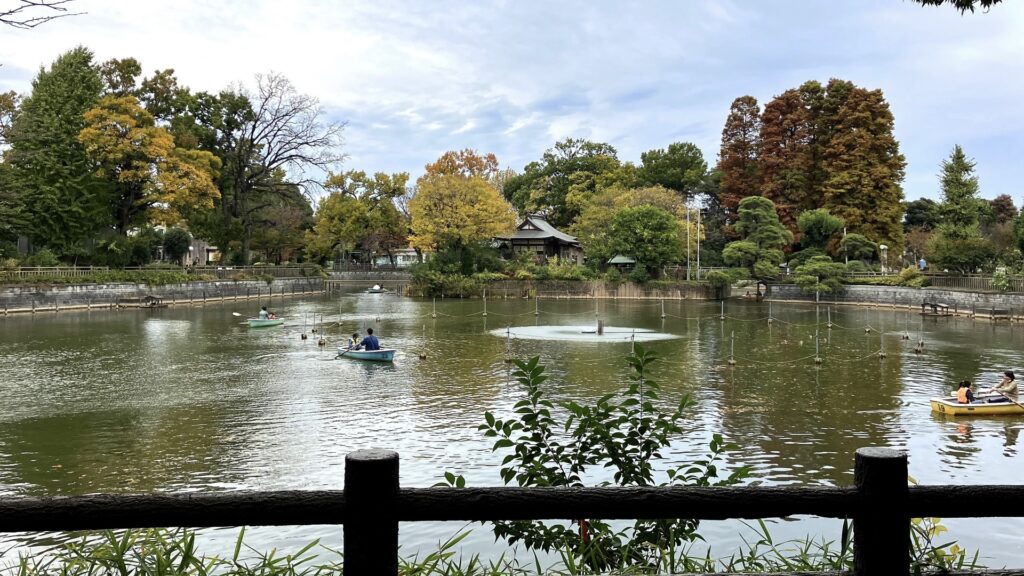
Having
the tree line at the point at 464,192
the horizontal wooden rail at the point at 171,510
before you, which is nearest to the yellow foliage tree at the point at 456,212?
the tree line at the point at 464,192

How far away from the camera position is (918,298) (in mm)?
43000

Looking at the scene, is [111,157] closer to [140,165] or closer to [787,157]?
[140,165]

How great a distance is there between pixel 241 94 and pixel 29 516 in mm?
58829

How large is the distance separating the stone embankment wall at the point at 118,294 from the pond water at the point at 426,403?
16.3ft

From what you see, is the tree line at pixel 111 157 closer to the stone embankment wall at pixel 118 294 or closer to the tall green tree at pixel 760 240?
the stone embankment wall at pixel 118 294

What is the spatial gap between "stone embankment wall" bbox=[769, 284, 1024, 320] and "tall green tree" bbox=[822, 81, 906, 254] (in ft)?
29.1

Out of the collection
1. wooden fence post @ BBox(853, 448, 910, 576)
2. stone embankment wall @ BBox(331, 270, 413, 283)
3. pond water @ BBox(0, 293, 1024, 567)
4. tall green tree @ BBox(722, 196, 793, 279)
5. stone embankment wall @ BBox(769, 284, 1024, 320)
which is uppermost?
tall green tree @ BBox(722, 196, 793, 279)

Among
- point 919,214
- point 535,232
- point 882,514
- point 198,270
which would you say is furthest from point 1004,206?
point 882,514

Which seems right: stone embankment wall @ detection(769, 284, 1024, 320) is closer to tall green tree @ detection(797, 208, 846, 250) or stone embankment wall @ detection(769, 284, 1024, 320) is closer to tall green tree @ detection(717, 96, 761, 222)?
tall green tree @ detection(797, 208, 846, 250)

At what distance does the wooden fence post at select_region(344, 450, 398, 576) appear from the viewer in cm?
251

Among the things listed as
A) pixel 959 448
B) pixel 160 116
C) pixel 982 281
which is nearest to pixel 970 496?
pixel 959 448

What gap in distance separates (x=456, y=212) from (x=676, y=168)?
27.1 metres

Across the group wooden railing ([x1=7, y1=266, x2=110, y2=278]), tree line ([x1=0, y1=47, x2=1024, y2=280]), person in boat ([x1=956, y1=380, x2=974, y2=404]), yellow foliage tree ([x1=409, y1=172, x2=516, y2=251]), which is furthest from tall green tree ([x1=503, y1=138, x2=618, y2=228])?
person in boat ([x1=956, y1=380, x2=974, y2=404])

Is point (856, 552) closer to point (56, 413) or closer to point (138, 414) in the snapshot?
point (138, 414)
